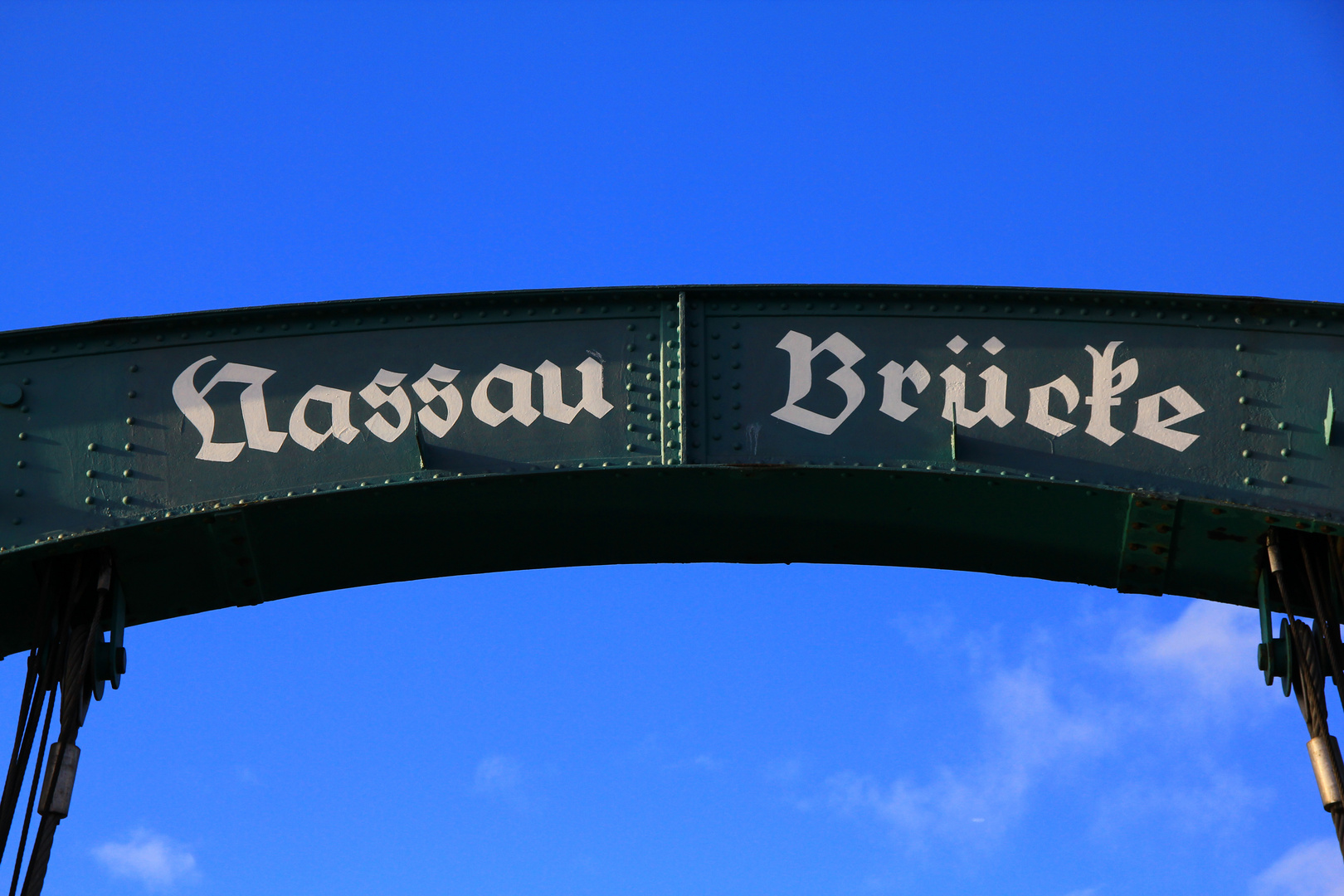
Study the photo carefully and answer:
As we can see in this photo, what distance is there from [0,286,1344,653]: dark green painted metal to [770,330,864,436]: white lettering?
0.02 meters

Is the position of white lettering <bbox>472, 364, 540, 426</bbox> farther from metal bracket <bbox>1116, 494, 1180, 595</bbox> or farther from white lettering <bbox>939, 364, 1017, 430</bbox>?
metal bracket <bbox>1116, 494, 1180, 595</bbox>

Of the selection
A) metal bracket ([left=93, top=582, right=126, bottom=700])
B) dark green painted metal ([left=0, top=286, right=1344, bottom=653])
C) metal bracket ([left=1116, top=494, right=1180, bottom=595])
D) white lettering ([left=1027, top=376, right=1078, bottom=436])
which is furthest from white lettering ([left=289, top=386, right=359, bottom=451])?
metal bracket ([left=1116, top=494, right=1180, bottom=595])

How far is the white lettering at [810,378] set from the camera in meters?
9.15

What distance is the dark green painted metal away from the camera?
902 cm

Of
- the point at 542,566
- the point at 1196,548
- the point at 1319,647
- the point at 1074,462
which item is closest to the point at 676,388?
A: the point at 542,566

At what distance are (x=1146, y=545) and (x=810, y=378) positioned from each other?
200 cm

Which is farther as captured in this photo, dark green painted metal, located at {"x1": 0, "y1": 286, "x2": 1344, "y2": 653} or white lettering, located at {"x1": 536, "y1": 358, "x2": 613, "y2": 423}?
white lettering, located at {"x1": 536, "y1": 358, "x2": 613, "y2": 423}

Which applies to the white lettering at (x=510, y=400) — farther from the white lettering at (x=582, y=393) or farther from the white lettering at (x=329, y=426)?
the white lettering at (x=329, y=426)

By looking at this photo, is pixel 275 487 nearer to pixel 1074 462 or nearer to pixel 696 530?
pixel 696 530

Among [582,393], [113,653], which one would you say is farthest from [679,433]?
[113,653]

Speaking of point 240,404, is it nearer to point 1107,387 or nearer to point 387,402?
point 387,402

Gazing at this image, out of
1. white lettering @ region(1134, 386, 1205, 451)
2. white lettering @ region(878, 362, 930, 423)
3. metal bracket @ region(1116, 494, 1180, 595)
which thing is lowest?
metal bracket @ region(1116, 494, 1180, 595)

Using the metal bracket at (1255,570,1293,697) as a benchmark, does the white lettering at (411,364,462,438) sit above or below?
above

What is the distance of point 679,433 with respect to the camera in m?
9.12
